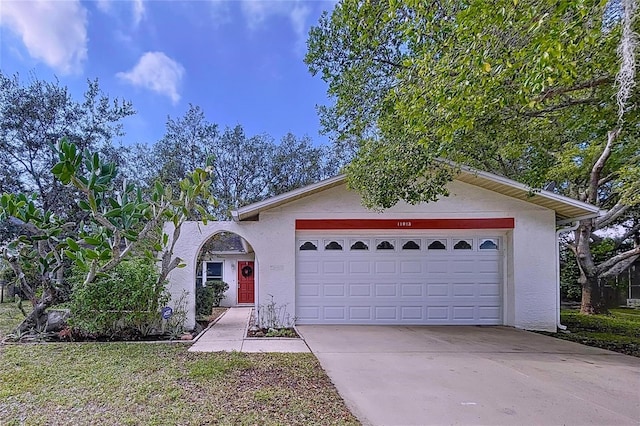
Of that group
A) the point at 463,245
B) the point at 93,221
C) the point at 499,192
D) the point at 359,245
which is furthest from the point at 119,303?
the point at 499,192

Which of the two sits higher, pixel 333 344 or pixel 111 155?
pixel 111 155

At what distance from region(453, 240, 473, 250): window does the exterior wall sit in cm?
71

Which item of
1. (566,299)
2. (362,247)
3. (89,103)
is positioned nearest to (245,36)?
(362,247)

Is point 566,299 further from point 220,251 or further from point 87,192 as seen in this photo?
point 87,192

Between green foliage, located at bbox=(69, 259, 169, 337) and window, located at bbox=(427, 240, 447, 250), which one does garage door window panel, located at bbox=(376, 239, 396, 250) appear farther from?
green foliage, located at bbox=(69, 259, 169, 337)

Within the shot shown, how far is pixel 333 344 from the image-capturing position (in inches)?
306

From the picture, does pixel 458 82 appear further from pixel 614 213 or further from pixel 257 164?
pixel 257 164

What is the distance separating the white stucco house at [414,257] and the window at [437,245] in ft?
0.09

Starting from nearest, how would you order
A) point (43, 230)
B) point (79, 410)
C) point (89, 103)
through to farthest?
point (79, 410), point (43, 230), point (89, 103)

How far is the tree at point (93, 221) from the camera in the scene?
22.4ft

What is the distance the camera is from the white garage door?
10.4 m

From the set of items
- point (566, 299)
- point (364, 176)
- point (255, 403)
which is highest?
point (364, 176)

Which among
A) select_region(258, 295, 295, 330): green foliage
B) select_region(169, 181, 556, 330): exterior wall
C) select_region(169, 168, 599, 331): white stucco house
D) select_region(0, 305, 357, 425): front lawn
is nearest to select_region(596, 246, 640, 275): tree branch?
select_region(169, 168, 599, 331): white stucco house

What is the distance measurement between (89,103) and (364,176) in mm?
11712
